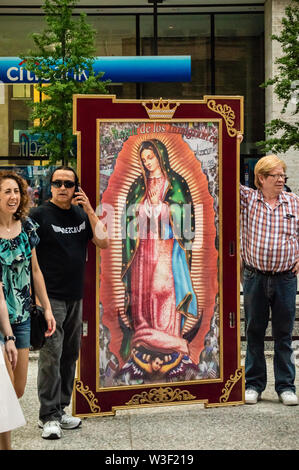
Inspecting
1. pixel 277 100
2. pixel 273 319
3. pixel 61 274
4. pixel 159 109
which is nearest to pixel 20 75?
pixel 277 100

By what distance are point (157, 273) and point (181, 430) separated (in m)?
1.24

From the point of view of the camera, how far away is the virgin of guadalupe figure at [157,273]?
555 cm

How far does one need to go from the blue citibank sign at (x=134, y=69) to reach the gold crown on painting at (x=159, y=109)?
892 centimetres

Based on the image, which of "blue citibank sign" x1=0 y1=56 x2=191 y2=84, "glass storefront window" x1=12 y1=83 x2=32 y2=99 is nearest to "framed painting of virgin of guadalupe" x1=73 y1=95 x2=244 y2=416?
"blue citibank sign" x1=0 y1=56 x2=191 y2=84

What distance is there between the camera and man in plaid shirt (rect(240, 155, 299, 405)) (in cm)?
577

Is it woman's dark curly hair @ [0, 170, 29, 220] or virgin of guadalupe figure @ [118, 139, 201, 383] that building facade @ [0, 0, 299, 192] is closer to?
virgin of guadalupe figure @ [118, 139, 201, 383]

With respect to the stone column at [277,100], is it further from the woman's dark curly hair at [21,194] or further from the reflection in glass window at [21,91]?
the woman's dark curly hair at [21,194]

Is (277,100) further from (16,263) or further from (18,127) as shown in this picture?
(16,263)

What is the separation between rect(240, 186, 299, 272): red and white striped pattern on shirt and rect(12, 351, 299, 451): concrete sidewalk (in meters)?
1.15

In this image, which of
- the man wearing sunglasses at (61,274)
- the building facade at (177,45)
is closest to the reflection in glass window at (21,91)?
the building facade at (177,45)

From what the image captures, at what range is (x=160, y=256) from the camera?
5641mm

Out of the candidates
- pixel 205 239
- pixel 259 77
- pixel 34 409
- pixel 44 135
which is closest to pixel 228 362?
pixel 205 239

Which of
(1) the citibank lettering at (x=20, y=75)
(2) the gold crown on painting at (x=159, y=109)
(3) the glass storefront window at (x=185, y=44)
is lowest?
(2) the gold crown on painting at (x=159, y=109)

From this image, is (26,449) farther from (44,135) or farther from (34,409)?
A: (44,135)
